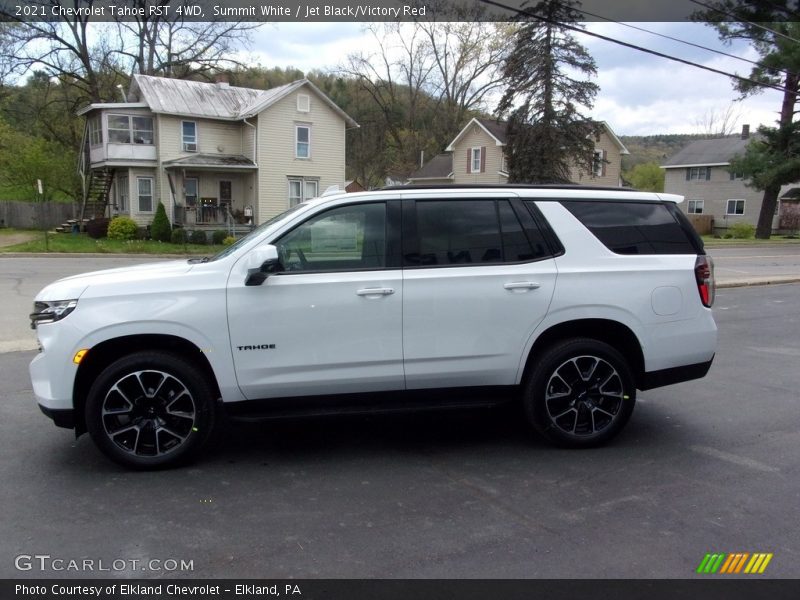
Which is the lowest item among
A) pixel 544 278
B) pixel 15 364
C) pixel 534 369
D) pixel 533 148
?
pixel 15 364

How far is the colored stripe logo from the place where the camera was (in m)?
3.20

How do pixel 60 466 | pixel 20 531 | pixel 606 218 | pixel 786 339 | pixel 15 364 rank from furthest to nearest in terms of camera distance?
pixel 786 339
pixel 15 364
pixel 606 218
pixel 60 466
pixel 20 531

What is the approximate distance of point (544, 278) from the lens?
4.62 meters

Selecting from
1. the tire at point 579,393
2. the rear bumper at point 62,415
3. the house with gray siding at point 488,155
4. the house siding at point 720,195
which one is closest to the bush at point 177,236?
the house with gray siding at point 488,155

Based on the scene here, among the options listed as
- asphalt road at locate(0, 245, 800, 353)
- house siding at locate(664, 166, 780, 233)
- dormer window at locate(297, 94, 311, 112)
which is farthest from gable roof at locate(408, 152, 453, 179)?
asphalt road at locate(0, 245, 800, 353)

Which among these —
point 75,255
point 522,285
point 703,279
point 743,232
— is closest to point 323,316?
point 522,285

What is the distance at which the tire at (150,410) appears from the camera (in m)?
4.21

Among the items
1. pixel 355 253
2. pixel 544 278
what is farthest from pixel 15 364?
pixel 544 278

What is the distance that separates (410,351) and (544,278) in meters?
1.11

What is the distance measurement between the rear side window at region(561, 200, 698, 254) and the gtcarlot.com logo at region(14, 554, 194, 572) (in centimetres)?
354

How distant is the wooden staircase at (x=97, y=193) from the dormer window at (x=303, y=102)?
10993 mm

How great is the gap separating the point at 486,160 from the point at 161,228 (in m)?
24.7

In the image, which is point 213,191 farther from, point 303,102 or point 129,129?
point 303,102

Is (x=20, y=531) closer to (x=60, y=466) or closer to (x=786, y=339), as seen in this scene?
(x=60, y=466)
